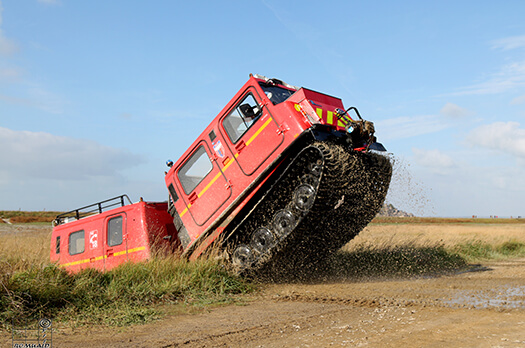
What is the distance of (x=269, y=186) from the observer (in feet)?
23.5

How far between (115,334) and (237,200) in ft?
9.78

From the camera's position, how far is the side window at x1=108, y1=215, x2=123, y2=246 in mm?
8844

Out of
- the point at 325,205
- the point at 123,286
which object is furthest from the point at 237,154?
the point at 123,286

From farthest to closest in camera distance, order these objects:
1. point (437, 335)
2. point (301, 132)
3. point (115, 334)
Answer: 1. point (301, 132)
2. point (115, 334)
3. point (437, 335)

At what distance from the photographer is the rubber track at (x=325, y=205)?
6512 millimetres

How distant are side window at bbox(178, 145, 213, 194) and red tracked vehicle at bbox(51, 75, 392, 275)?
0.07 feet

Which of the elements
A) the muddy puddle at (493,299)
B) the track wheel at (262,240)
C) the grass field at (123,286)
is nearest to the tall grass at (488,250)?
the grass field at (123,286)

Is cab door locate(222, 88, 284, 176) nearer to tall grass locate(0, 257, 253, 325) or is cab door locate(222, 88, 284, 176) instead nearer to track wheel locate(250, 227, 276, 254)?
track wheel locate(250, 227, 276, 254)

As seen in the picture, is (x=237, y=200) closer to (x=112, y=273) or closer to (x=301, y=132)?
(x=301, y=132)

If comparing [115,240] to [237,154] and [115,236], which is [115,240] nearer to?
[115,236]

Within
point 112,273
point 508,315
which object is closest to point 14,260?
point 112,273

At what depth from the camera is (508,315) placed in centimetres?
499

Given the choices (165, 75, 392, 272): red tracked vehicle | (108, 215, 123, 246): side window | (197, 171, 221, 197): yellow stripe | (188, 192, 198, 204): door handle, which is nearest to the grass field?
(165, 75, 392, 272): red tracked vehicle

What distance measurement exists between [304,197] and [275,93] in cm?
199
